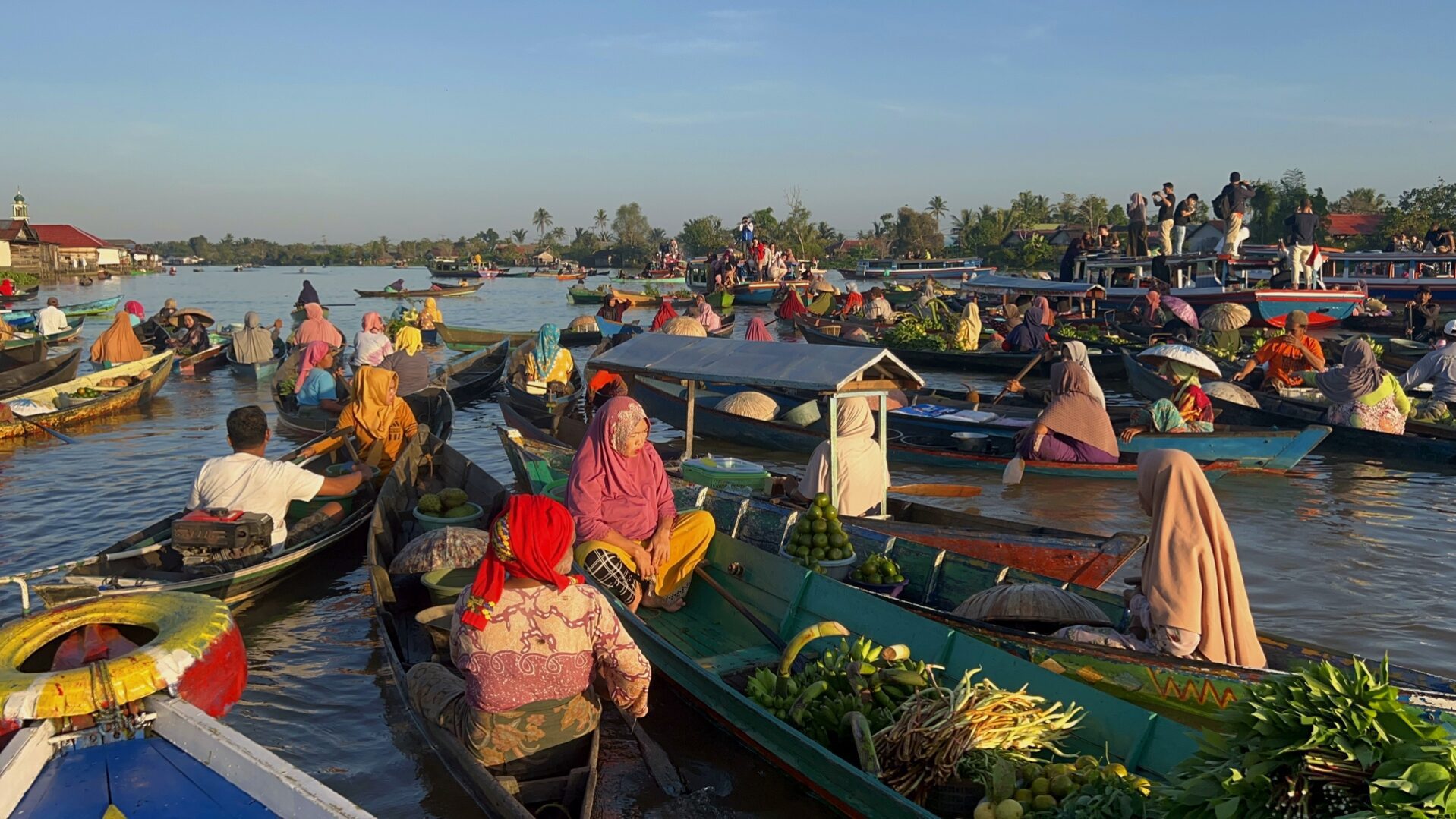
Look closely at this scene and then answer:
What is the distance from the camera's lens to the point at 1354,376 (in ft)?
37.6

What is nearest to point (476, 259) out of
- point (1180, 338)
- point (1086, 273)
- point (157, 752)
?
point (1086, 273)

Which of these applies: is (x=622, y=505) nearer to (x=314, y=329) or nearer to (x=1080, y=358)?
(x=1080, y=358)

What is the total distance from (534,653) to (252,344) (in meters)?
17.4

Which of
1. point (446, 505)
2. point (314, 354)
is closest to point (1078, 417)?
point (446, 505)

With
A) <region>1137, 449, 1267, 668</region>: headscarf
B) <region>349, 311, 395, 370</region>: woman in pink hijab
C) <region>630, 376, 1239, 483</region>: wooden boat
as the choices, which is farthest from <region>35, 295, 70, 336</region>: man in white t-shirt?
<region>1137, 449, 1267, 668</region>: headscarf

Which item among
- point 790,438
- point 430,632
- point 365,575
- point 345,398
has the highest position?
A: point 345,398

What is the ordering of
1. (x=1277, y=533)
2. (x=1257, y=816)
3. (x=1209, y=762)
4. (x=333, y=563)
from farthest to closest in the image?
(x=1277, y=533)
(x=333, y=563)
(x=1209, y=762)
(x=1257, y=816)

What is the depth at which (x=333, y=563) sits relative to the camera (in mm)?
8852

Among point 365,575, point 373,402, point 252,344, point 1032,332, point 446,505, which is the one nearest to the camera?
point 446,505

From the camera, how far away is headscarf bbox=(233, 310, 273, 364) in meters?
19.0

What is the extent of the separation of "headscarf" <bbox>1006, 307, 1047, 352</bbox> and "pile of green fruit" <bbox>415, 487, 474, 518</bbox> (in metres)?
13.1

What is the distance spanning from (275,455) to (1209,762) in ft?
40.8

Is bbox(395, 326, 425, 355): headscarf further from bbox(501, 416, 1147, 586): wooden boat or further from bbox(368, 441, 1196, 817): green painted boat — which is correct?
bbox(501, 416, 1147, 586): wooden boat

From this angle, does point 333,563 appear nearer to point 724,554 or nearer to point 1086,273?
point 724,554
